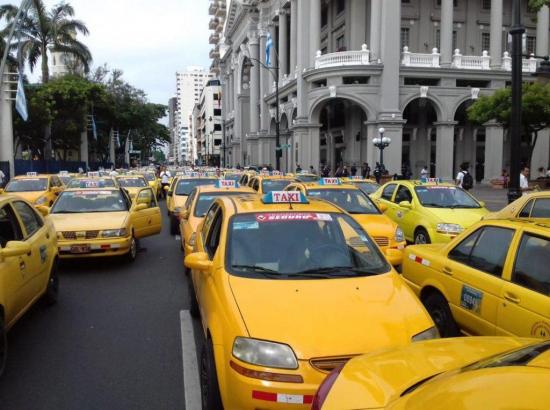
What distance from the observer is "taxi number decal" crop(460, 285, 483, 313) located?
488cm

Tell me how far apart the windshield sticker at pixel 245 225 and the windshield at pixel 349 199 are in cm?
545

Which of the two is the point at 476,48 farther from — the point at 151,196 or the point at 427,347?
the point at 427,347

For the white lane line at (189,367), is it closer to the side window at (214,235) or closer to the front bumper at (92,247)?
the side window at (214,235)

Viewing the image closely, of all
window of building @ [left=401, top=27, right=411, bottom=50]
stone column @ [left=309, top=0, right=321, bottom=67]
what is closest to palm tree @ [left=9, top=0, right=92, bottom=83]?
stone column @ [left=309, top=0, right=321, bottom=67]

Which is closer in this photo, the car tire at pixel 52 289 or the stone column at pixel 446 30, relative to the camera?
the car tire at pixel 52 289

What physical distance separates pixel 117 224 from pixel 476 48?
4163 cm

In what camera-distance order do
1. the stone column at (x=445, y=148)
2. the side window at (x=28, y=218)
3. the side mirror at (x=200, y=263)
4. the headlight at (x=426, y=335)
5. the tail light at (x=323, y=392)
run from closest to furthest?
the tail light at (x=323, y=392), the headlight at (x=426, y=335), the side mirror at (x=200, y=263), the side window at (x=28, y=218), the stone column at (x=445, y=148)

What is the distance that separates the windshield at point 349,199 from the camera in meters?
10.3

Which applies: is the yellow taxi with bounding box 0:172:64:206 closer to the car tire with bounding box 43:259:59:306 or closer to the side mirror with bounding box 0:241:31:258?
the car tire with bounding box 43:259:59:306

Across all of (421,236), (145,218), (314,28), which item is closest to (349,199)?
(421,236)

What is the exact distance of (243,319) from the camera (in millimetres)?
3666

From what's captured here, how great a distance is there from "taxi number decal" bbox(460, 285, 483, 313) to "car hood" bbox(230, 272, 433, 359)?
0.95m

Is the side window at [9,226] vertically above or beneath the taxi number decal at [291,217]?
beneath

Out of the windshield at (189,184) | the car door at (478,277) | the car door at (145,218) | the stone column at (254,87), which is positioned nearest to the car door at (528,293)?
the car door at (478,277)
